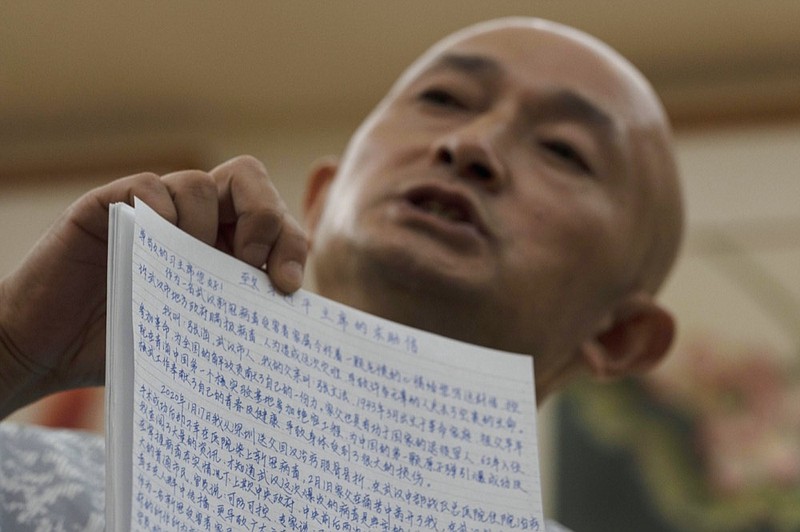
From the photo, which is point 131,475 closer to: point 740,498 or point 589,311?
point 589,311

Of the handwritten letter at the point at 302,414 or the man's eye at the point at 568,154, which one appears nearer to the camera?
the handwritten letter at the point at 302,414

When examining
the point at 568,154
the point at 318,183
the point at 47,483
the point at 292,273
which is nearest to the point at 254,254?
the point at 292,273

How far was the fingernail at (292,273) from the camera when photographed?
0.52 meters

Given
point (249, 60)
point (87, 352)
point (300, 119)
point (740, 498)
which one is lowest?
point (740, 498)

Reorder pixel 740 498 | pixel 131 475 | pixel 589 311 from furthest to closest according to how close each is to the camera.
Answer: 1. pixel 740 498
2. pixel 589 311
3. pixel 131 475

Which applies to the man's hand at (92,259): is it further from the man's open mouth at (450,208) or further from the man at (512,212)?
the man's open mouth at (450,208)

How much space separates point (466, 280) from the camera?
0.81 meters

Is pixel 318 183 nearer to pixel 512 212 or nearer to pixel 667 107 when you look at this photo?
pixel 512 212

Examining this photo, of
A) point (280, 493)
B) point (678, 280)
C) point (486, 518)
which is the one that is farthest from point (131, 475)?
point (678, 280)

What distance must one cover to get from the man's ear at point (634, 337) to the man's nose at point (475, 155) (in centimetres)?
19

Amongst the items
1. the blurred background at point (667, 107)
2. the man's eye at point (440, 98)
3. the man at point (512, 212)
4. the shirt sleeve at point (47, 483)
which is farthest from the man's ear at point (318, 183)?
the blurred background at point (667, 107)

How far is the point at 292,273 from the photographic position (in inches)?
20.6

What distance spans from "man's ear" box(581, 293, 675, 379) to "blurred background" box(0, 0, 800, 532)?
920mm

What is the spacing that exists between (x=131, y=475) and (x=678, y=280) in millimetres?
1724
